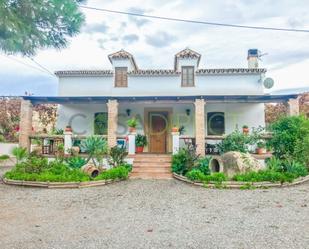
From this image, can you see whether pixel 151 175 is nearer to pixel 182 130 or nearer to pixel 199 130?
pixel 199 130

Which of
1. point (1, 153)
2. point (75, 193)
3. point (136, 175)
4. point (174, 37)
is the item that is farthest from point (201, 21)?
point (1, 153)

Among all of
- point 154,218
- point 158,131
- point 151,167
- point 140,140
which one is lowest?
point 154,218

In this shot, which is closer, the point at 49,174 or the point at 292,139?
the point at 49,174

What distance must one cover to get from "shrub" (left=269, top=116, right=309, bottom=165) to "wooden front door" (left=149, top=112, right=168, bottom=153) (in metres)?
6.48

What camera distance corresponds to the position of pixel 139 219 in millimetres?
5773

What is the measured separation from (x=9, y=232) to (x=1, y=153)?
16110 millimetres

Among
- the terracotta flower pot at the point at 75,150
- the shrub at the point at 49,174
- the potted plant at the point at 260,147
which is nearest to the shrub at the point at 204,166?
the potted plant at the point at 260,147

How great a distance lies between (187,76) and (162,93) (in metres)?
1.91

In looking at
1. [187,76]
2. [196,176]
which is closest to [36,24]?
[196,176]

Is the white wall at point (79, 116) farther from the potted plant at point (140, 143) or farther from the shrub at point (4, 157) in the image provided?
the shrub at point (4, 157)

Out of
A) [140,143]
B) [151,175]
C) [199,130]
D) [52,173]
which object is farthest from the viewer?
[140,143]

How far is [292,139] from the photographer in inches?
420

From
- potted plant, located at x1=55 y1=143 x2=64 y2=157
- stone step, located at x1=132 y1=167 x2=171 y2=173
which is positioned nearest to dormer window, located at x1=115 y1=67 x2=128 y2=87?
potted plant, located at x1=55 y1=143 x2=64 y2=157

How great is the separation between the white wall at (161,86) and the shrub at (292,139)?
496 centimetres
